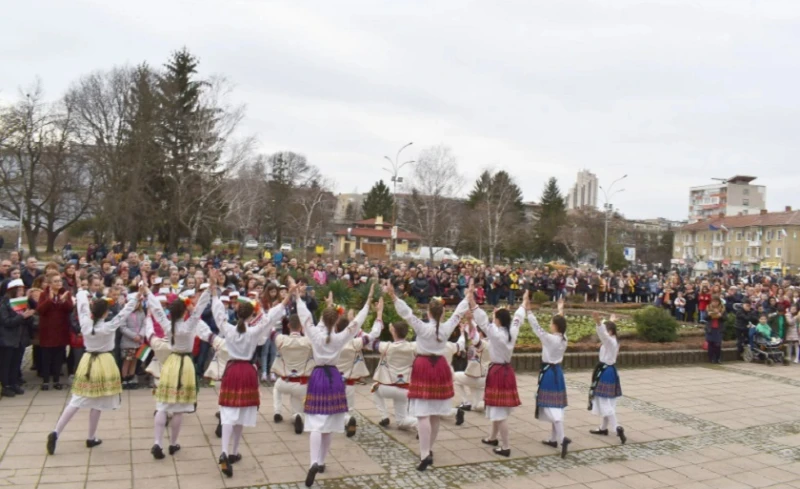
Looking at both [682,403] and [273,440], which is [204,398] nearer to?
[273,440]

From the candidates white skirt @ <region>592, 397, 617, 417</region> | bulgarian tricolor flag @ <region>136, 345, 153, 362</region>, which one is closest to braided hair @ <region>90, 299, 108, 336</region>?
bulgarian tricolor flag @ <region>136, 345, 153, 362</region>

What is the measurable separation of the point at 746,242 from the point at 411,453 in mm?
80846

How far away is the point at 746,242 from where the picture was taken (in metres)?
76.2

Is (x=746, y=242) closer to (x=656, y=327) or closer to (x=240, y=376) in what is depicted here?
(x=656, y=327)

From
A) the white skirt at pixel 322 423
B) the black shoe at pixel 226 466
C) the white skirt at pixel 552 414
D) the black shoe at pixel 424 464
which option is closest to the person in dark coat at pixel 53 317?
the black shoe at pixel 226 466

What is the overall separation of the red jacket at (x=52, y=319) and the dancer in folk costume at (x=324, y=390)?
4647 millimetres

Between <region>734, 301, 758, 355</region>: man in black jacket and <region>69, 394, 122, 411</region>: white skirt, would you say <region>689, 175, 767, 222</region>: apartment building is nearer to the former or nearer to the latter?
<region>734, 301, 758, 355</region>: man in black jacket

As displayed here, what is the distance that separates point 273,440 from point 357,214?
99.1 metres

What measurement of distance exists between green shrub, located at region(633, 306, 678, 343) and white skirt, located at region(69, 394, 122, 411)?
1336cm

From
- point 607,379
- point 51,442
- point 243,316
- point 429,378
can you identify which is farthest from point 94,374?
point 607,379

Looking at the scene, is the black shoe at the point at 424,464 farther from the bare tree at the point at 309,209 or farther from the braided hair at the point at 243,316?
the bare tree at the point at 309,209

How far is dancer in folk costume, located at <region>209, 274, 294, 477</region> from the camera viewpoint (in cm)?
644

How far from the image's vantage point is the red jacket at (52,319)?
921 cm

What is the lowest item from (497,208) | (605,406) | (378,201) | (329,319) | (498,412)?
(605,406)
